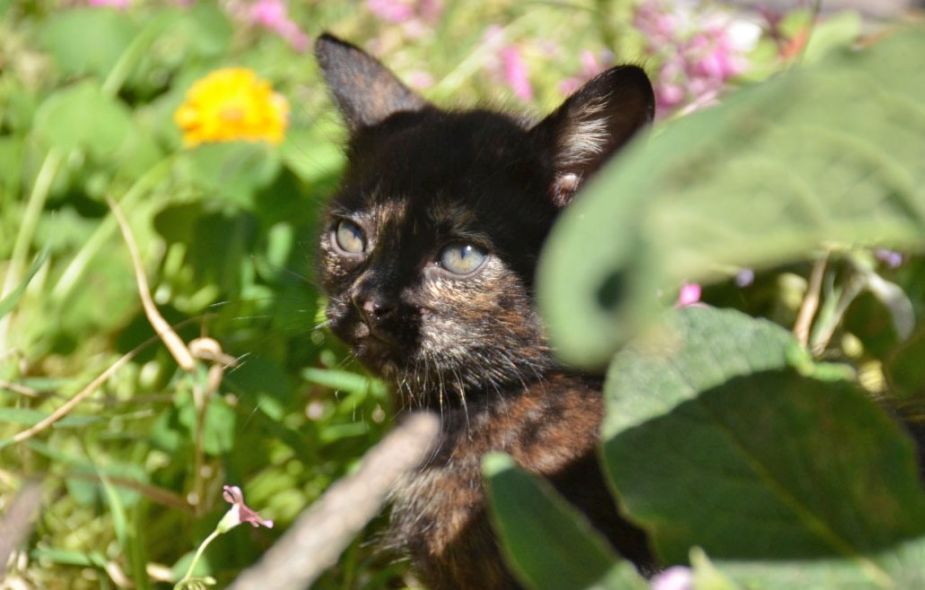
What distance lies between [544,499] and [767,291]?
1.19m

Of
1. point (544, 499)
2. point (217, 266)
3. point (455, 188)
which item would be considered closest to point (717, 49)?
point (455, 188)

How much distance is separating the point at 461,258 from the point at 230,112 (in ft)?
2.37

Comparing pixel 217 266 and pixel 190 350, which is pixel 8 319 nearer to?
pixel 217 266

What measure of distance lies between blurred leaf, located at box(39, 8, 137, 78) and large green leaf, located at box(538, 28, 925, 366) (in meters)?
1.75

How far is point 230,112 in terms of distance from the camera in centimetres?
196

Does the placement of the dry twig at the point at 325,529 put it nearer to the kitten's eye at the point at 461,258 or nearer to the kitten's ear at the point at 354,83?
the kitten's eye at the point at 461,258

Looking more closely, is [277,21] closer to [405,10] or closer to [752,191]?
[405,10]

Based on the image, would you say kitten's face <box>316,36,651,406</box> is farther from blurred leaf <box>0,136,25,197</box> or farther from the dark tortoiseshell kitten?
blurred leaf <box>0,136,25,197</box>

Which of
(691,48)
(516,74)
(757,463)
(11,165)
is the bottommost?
(516,74)

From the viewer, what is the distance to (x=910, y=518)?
0.83 meters

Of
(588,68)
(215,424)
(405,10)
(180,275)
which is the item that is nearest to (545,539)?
(215,424)

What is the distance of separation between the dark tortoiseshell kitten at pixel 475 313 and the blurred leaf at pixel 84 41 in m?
0.85

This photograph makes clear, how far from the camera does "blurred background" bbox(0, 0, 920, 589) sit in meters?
1.49

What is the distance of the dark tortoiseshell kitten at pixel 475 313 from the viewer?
4.47 feet
